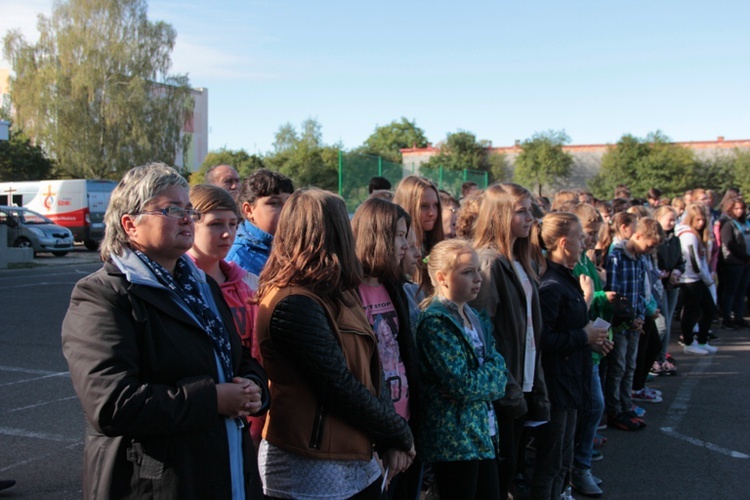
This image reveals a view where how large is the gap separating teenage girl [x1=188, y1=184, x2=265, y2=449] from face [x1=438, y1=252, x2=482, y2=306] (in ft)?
3.15

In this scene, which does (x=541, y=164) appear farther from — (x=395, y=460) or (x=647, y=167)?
(x=395, y=460)

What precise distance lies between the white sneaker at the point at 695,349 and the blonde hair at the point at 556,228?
5539 millimetres

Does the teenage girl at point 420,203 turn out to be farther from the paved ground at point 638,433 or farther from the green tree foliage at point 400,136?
the green tree foliage at point 400,136

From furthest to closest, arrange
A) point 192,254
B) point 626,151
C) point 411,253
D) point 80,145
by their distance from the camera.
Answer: point 626,151 → point 80,145 → point 411,253 → point 192,254

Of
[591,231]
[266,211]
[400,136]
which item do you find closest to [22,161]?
[591,231]

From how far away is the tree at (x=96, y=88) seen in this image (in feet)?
130

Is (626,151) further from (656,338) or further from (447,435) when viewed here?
(447,435)

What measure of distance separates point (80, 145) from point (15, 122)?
4440 millimetres

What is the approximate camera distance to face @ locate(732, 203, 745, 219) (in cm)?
1072

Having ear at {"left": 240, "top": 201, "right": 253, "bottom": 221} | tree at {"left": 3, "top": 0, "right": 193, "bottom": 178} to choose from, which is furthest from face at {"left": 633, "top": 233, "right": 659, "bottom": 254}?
tree at {"left": 3, "top": 0, "right": 193, "bottom": 178}

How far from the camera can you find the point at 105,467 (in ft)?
6.63

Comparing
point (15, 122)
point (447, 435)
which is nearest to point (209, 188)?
point (447, 435)

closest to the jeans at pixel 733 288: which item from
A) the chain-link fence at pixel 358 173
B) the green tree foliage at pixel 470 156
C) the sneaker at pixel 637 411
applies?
the sneaker at pixel 637 411

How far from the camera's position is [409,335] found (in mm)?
2975
